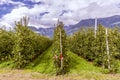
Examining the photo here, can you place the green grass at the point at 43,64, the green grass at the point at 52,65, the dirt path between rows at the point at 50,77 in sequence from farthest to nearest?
the green grass at the point at 43,64 < the green grass at the point at 52,65 < the dirt path between rows at the point at 50,77

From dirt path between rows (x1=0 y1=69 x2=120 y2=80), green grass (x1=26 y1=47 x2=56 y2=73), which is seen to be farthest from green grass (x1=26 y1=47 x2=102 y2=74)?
dirt path between rows (x1=0 y1=69 x2=120 y2=80)

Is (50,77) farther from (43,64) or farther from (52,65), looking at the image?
(43,64)

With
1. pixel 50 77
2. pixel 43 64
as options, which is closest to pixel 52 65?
pixel 43 64

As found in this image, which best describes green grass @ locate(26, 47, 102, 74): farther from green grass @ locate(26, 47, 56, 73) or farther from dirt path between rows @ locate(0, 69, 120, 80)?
dirt path between rows @ locate(0, 69, 120, 80)

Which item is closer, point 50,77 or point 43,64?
point 50,77

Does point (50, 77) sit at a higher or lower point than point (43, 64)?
lower

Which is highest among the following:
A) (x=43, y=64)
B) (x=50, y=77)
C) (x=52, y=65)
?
(x=43, y=64)

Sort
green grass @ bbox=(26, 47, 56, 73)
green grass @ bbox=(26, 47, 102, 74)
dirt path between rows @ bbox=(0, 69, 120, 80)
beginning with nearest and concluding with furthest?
dirt path between rows @ bbox=(0, 69, 120, 80) < green grass @ bbox=(26, 47, 102, 74) < green grass @ bbox=(26, 47, 56, 73)

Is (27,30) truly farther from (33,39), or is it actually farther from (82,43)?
(82,43)

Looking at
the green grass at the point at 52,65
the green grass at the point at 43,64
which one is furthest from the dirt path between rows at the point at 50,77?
the green grass at the point at 52,65

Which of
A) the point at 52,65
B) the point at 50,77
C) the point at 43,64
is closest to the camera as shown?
the point at 50,77

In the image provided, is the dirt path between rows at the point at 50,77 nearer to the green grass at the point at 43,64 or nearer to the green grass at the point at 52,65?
the green grass at the point at 43,64

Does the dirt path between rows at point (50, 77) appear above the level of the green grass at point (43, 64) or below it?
below

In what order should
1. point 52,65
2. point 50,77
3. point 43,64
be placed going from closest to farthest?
1. point 50,77
2. point 52,65
3. point 43,64
